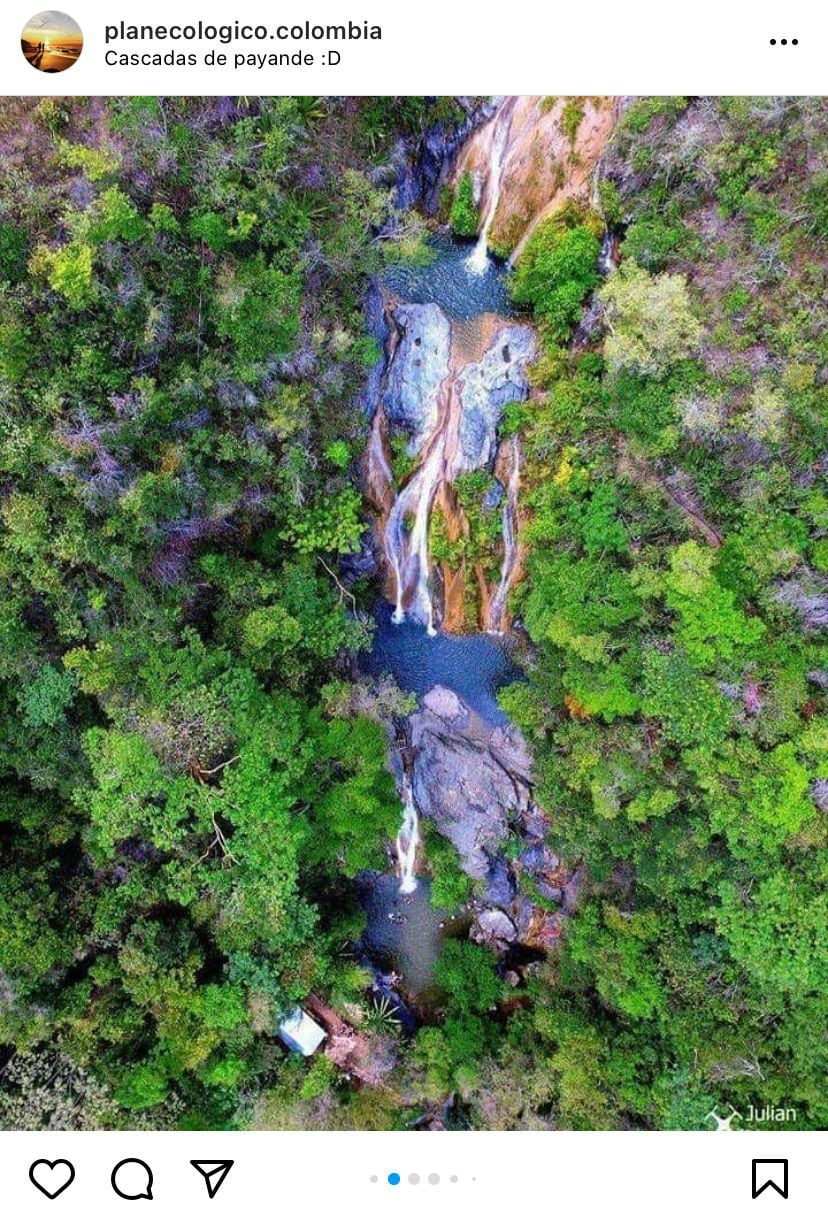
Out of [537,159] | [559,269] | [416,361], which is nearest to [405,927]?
[416,361]

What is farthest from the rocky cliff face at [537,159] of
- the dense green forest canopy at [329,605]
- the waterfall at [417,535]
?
the waterfall at [417,535]

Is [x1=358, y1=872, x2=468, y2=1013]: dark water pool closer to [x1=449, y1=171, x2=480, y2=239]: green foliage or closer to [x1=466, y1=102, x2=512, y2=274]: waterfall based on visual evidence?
[x1=466, y1=102, x2=512, y2=274]: waterfall

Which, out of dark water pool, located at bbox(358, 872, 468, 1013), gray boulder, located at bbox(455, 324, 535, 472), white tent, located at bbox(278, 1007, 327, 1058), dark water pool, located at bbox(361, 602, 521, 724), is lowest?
white tent, located at bbox(278, 1007, 327, 1058)

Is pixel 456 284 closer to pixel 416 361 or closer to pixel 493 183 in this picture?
pixel 416 361

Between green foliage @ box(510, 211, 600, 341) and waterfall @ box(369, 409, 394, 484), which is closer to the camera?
green foliage @ box(510, 211, 600, 341)

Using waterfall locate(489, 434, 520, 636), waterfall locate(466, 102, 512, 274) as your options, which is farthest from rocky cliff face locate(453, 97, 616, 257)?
waterfall locate(489, 434, 520, 636)

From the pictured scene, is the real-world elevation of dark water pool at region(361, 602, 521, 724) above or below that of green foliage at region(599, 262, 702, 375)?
below
